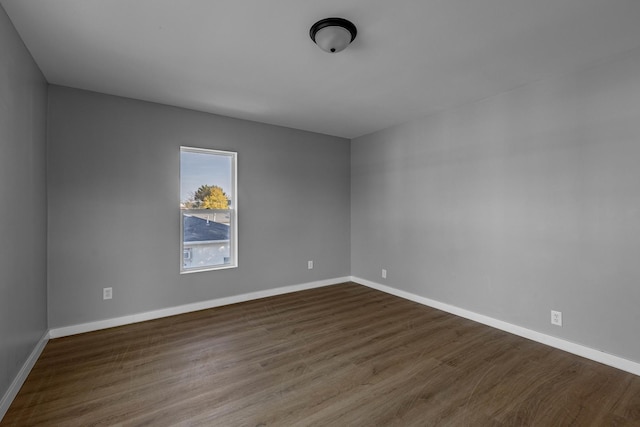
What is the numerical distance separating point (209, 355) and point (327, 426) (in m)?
1.31

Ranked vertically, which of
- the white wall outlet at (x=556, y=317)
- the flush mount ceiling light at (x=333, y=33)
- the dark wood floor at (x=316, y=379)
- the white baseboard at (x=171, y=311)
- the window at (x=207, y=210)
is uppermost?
the flush mount ceiling light at (x=333, y=33)

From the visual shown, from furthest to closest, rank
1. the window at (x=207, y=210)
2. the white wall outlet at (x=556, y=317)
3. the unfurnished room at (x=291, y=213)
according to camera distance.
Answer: the window at (x=207, y=210) → the white wall outlet at (x=556, y=317) → the unfurnished room at (x=291, y=213)

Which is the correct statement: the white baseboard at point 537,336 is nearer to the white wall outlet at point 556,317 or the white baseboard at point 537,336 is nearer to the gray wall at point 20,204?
the white wall outlet at point 556,317

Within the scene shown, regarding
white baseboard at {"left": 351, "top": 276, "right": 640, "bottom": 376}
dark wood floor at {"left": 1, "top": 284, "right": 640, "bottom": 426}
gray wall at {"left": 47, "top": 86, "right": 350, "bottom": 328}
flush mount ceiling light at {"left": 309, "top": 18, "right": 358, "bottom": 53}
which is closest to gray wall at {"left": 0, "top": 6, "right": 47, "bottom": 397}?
gray wall at {"left": 47, "top": 86, "right": 350, "bottom": 328}

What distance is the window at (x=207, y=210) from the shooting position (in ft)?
12.2

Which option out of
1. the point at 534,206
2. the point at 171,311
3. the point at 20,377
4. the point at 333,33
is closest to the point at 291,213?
the point at 171,311

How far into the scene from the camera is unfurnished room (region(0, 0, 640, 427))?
6.36 feet

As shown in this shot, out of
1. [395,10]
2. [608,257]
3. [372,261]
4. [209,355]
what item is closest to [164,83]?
[395,10]

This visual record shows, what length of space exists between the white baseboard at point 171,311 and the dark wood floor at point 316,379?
0.10 meters

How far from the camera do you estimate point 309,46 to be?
2.30 m

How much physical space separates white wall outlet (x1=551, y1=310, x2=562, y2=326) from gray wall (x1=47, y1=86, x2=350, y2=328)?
3057 mm

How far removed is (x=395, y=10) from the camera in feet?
6.19

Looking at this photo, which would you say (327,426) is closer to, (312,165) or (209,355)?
(209,355)

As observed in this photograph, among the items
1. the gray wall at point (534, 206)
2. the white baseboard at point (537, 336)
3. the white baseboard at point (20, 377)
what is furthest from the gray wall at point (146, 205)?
the white baseboard at point (537, 336)
